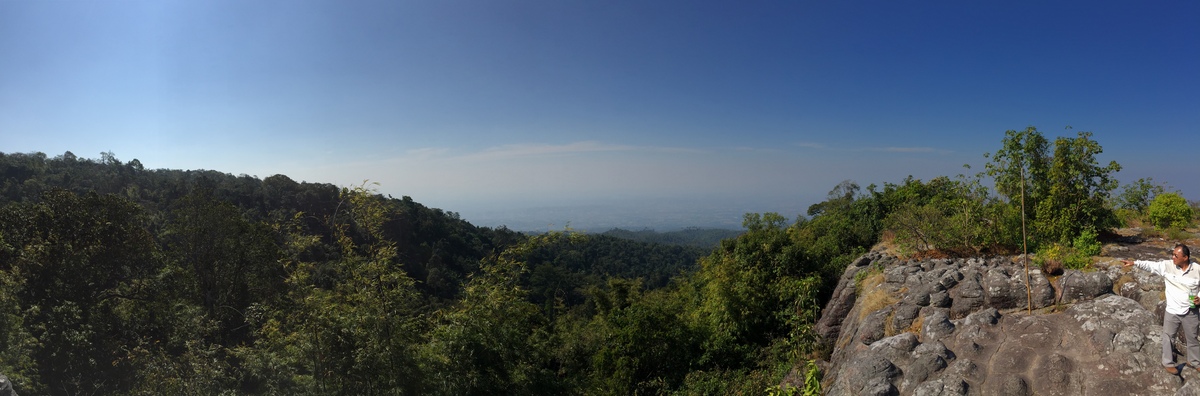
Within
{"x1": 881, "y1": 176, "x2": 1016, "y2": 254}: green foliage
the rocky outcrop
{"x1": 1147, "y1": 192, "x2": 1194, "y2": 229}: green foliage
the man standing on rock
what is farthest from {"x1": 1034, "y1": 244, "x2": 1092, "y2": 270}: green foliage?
{"x1": 1147, "y1": 192, "x2": 1194, "y2": 229}: green foliage

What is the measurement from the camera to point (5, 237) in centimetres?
911

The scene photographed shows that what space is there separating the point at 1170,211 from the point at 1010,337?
7.91 meters

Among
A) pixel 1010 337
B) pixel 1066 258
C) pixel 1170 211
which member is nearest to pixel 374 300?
pixel 1010 337

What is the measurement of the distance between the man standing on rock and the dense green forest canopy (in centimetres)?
213

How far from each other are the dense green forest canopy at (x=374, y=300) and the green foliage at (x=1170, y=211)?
0.04 metres

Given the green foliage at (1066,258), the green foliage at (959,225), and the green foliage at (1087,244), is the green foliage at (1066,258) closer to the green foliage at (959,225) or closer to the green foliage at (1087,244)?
the green foliage at (1087,244)

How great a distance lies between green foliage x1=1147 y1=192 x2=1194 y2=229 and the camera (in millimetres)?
10188

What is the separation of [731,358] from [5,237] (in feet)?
54.2

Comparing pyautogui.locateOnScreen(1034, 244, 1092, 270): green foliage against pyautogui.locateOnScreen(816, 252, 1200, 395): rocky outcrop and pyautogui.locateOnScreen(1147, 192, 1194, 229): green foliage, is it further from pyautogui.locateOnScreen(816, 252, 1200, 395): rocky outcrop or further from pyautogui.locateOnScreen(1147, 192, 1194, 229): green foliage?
pyautogui.locateOnScreen(1147, 192, 1194, 229): green foliage

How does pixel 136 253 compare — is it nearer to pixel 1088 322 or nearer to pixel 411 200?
pixel 1088 322

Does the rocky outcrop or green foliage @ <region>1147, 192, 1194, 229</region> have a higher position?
green foliage @ <region>1147, 192, 1194, 229</region>

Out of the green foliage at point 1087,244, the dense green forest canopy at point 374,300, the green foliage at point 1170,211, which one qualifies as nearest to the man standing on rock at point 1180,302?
the dense green forest canopy at point 374,300

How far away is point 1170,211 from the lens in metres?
10.3

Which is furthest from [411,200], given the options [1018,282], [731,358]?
[1018,282]
